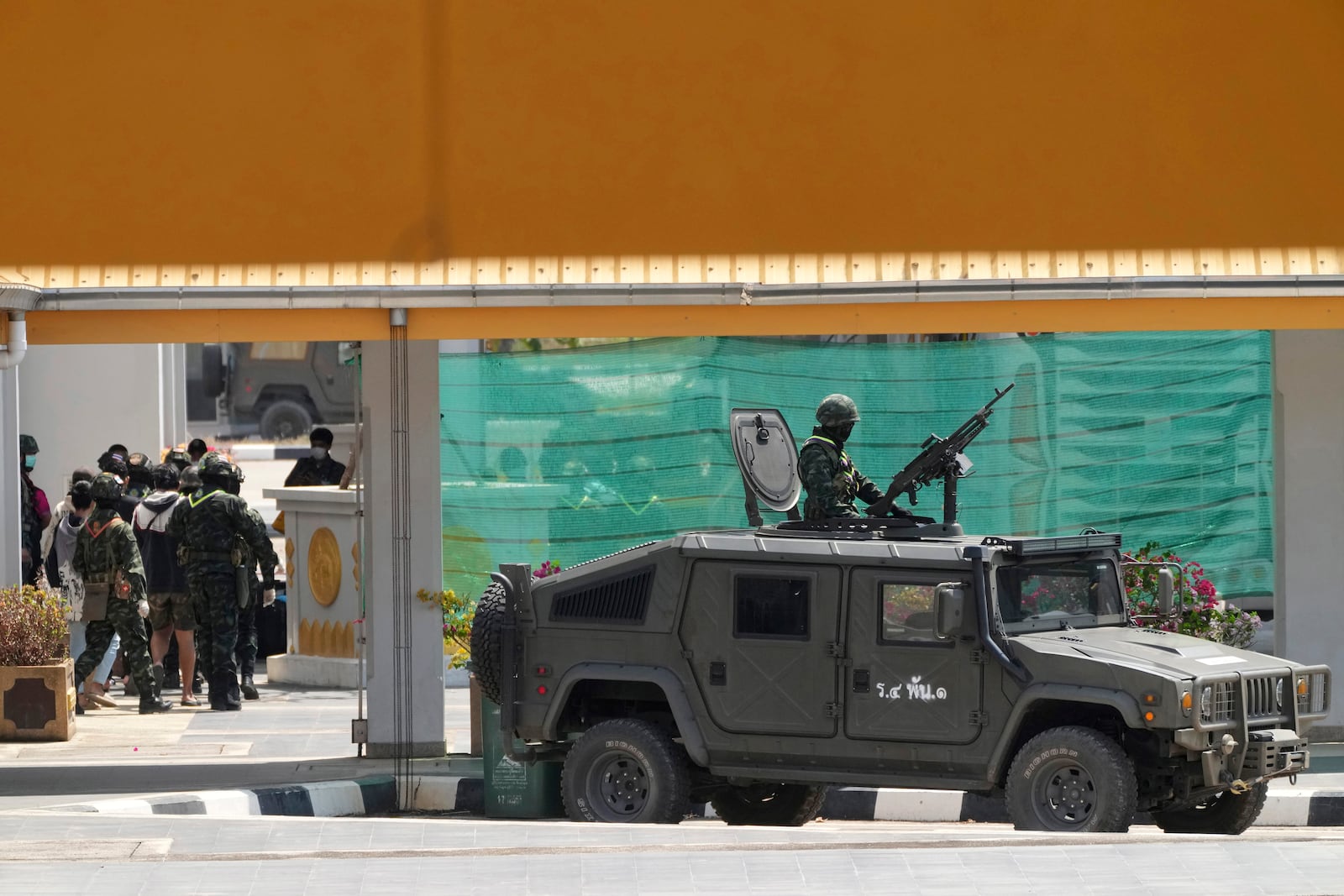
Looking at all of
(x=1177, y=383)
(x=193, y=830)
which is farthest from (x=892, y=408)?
(x=193, y=830)

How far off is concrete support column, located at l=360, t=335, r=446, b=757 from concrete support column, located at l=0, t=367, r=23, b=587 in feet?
9.29

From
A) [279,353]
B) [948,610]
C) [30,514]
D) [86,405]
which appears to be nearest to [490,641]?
[948,610]

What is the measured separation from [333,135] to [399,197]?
23.5 inches

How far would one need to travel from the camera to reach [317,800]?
11133mm

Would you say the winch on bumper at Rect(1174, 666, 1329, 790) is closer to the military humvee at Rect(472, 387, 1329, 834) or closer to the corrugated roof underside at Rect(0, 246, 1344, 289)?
the military humvee at Rect(472, 387, 1329, 834)

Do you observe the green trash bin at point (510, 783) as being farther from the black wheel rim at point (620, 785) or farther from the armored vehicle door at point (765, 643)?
the armored vehicle door at point (765, 643)

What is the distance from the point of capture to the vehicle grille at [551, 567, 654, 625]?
10188mm

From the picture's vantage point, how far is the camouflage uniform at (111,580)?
14.2m

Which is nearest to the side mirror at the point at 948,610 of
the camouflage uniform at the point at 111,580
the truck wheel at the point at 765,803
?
the truck wheel at the point at 765,803

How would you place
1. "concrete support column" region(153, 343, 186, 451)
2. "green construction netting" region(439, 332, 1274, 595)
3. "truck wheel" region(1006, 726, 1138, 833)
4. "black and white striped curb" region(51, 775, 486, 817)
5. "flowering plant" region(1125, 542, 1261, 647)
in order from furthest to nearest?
"concrete support column" region(153, 343, 186, 451) → "green construction netting" region(439, 332, 1274, 595) → "flowering plant" region(1125, 542, 1261, 647) → "black and white striped curb" region(51, 775, 486, 817) → "truck wheel" region(1006, 726, 1138, 833)

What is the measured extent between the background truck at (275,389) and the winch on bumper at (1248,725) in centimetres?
2846

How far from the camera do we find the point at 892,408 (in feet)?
47.7

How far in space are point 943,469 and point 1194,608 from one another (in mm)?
2903

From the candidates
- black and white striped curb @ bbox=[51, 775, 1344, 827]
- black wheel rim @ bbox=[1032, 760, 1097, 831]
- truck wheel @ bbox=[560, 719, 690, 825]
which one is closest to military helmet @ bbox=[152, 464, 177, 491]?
black and white striped curb @ bbox=[51, 775, 1344, 827]
